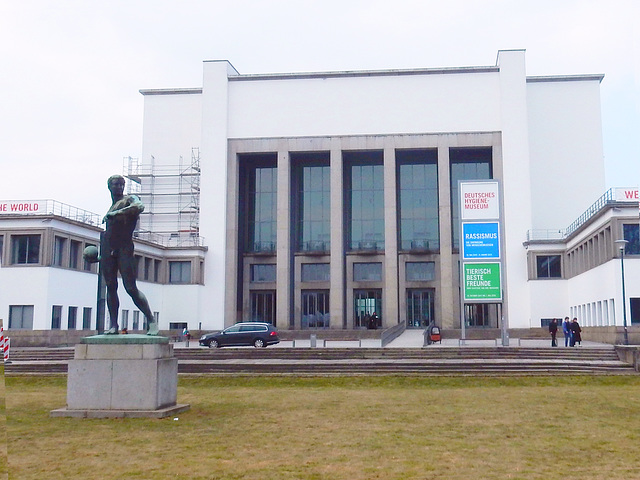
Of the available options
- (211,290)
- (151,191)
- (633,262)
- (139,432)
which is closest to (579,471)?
(139,432)

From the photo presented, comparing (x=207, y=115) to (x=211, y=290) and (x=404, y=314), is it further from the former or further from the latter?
(x=404, y=314)

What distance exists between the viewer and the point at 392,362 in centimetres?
2766

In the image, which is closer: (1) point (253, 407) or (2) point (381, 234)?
(1) point (253, 407)

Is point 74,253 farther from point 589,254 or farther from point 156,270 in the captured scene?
point 589,254

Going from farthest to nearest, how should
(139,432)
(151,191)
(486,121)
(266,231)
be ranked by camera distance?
(151,191) < (266,231) < (486,121) < (139,432)

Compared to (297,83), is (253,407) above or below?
below

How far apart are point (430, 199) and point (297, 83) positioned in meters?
15.0

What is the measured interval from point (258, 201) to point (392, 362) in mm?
38273

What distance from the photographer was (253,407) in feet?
53.3

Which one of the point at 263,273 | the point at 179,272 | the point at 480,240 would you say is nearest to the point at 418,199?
the point at 263,273

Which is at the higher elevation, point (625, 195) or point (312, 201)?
point (312, 201)

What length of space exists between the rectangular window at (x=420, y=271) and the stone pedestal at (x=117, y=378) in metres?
48.3

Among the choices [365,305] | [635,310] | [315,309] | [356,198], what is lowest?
[635,310]

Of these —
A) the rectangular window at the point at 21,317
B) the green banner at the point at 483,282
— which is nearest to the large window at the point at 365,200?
the green banner at the point at 483,282
